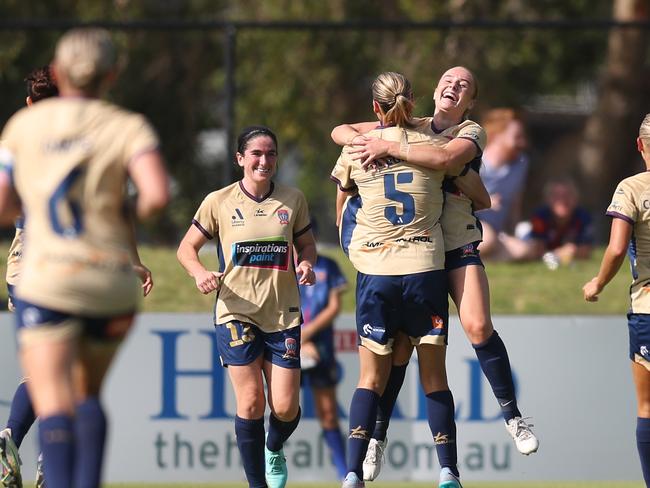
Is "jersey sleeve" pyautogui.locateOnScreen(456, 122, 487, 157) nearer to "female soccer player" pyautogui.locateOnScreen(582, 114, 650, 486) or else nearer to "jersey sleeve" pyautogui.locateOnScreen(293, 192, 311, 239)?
"female soccer player" pyautogui.locateOnScreen(582, 114, 650, 486)

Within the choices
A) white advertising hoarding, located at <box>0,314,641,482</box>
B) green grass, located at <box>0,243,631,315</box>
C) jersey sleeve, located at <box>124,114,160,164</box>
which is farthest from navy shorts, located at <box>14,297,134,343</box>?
green grass, located at <box>0,243,631,315</box>

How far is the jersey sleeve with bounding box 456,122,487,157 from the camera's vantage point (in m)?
5.97

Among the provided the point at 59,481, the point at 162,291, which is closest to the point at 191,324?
the point at 162,291

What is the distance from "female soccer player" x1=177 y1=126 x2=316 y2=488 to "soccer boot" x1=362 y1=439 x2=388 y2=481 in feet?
1.40

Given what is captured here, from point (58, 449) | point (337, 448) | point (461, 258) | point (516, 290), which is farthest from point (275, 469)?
point (516, 290)

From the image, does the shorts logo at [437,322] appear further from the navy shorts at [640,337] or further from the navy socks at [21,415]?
the navy socks at [21,415]

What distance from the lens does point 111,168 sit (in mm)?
4312

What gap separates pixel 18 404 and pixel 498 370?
237 centimetres

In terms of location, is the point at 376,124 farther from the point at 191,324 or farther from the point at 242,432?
the point at 191,324

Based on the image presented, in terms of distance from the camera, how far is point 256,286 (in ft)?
20.4

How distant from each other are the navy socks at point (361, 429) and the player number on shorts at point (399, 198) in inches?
33.2

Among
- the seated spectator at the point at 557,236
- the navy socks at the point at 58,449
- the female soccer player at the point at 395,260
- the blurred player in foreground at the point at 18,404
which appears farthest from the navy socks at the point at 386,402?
the seated spectator at the point at 557,236

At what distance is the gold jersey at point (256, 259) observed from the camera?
20.4ft

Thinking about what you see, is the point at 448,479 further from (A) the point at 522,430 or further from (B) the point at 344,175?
(B) the point at 344,175
